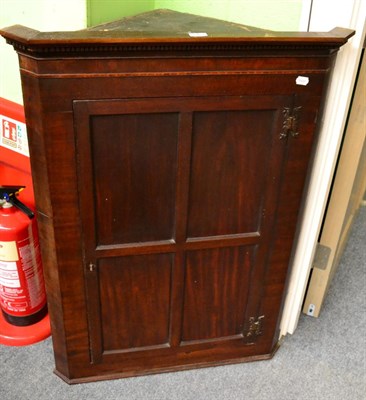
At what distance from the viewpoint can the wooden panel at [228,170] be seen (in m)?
1.25

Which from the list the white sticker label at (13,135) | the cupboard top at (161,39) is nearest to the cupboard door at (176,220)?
the cupboard top at (161,39)

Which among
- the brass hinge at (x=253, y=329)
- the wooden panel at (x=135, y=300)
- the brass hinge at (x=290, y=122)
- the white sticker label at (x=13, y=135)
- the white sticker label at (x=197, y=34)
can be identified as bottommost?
the brass hinge at (x=253, y=329)

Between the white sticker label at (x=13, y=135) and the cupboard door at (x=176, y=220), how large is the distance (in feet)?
1.53

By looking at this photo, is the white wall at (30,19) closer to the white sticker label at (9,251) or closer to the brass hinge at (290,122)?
the white sticker label at (9,251)

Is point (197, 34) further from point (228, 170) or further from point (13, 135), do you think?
point (13, 135)

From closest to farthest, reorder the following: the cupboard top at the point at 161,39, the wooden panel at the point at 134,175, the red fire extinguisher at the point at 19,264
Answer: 1. the cupboard top at the point at 161,39
2. the wooden panel at the point at 134,175
3. the red fire extinguisher at the point at 19,264

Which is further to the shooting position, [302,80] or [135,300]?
[135,300]

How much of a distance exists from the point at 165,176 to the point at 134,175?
0.08 meters

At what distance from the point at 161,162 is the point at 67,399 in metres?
0.84

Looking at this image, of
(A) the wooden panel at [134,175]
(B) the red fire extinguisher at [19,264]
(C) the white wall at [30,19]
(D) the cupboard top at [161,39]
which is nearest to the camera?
(D) the cupboard top at [161,39]

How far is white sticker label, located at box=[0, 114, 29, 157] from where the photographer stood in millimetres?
1603

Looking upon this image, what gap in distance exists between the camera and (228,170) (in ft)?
4.33

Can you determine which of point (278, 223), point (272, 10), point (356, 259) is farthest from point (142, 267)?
point (356, 259)

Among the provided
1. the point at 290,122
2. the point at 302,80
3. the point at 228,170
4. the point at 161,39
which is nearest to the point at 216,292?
the point at 228,170
